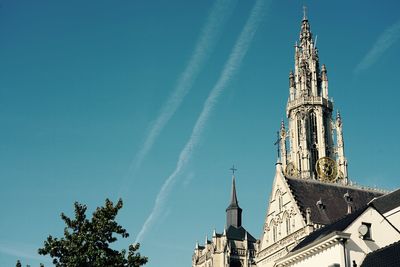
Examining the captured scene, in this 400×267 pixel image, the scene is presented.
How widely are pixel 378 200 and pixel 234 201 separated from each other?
6797cm

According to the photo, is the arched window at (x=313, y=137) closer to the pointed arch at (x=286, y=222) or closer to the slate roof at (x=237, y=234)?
the slate roof at (x=237, y=234)

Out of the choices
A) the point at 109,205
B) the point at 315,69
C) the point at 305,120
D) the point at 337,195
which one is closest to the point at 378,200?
the point at 337,195

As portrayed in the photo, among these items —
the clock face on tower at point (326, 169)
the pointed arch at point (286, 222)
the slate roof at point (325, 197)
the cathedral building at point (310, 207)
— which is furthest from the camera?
the clock face on tower at point (326, 169)

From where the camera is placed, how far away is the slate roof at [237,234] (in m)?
106

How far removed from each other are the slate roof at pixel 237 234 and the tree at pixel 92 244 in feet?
230

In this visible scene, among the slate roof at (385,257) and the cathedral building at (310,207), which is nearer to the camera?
the slate roof at (385,257)

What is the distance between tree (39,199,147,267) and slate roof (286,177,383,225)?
20423mm

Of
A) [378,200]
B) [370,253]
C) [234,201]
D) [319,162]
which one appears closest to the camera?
[370,253]

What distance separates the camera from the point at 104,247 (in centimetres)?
3634

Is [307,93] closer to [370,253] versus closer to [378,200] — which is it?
[378,200]

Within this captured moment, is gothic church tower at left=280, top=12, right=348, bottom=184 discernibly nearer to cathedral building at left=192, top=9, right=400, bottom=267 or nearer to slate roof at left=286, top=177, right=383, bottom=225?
cathedral building at left=192, top=9, right=400, bottom=267

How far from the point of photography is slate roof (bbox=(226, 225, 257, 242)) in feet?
349

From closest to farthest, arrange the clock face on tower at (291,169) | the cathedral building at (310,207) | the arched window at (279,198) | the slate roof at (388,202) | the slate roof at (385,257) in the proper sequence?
the slate roof at (385,257) < the cathedral building at (310,207) < the slate roof at (388,202) < the arched window at (279,198) < the clock face on tower at (291,169)

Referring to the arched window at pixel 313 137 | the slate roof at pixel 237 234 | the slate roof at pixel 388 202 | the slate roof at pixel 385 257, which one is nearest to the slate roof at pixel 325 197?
the slate roof at pixel 388 202
